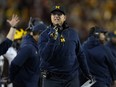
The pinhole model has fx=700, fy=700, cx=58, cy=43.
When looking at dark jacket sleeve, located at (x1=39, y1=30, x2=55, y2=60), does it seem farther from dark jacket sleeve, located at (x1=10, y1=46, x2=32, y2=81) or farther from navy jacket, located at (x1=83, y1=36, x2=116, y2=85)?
navy jacket, located at (x1=83, y1=36, x2=116, y2=85)

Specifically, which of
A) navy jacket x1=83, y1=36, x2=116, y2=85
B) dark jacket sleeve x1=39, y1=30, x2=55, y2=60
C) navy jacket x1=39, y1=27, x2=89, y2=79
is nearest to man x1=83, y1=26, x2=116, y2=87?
navy jacket x1=83, y1=36, x2=116, y2=85

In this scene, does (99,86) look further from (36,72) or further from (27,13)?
(27,13)

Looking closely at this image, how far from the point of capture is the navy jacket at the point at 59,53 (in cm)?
1167

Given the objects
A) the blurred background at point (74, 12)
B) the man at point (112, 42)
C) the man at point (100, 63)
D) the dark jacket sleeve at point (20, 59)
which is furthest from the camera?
the blurred background at point (74, 12)

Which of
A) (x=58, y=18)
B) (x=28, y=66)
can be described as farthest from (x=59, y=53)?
(x=28, y=66)

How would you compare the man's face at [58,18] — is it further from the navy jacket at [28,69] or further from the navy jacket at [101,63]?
the navy jacket at [101,63]

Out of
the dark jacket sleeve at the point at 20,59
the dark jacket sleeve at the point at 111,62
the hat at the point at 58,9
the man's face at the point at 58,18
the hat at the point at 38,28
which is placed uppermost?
the hat at the point at 58,9

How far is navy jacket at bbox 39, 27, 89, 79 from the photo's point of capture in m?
11.7

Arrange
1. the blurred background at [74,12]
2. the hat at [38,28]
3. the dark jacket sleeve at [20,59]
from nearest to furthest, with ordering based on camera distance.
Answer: the dark jacket sleeve at [20,59]
the hat at [38,28]
the blurred background at [74,12]

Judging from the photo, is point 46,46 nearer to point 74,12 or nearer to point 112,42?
point 112,42

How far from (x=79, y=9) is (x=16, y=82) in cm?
1160

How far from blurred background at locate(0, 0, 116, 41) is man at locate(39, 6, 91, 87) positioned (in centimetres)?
1183

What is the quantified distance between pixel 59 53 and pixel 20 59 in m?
1.47

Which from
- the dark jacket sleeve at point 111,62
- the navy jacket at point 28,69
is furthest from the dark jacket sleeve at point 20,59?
the dark jacket sleeve at point 111,62
